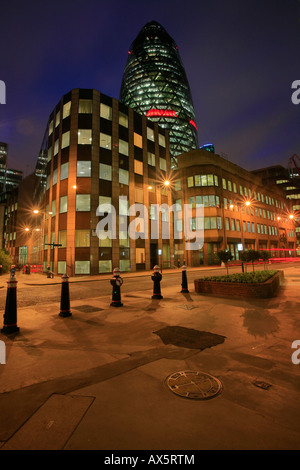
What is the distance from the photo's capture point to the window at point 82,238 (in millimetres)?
26828

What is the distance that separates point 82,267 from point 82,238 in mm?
3538

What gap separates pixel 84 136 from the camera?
94.9 feet

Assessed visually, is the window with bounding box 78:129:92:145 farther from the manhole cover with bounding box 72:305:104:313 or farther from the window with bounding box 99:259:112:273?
the manhole cover with bounding box 72:305:104:313

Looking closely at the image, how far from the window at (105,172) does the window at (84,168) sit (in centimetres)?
151

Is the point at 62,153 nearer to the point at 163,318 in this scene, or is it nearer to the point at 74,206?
the point at 74,206

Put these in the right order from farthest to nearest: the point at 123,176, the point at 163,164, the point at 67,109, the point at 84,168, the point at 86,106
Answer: the point at 163,164 < the point at 123,176 < the point at 67,109 < the point at 86,106 < the point at 84,168

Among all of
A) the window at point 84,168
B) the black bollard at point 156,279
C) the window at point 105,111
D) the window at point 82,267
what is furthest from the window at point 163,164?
the black bollard at point 156,279

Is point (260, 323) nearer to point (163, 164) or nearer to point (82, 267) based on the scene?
point (82, 267)

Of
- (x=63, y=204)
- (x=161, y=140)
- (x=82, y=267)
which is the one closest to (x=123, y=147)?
(x=161, y=140)

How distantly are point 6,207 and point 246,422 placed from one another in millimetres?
82451

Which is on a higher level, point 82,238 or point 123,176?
point 123,176

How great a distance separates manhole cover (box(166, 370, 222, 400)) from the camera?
2664 mm

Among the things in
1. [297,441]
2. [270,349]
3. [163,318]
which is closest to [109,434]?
[297,441]

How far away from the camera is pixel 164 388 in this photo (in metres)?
2.81
